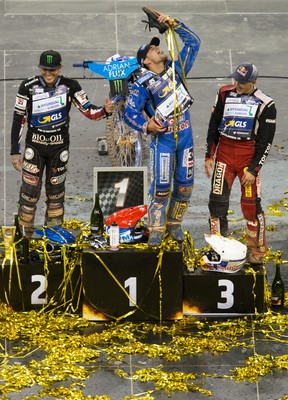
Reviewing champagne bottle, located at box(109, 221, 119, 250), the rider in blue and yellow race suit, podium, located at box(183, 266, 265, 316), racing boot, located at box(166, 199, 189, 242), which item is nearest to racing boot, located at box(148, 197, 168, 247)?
racing boot, located at box(166, 199, 189, 242)

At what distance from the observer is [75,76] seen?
699 inches

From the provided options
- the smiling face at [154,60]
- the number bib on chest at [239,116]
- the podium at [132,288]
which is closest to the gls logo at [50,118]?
the smiling face at [154,60]

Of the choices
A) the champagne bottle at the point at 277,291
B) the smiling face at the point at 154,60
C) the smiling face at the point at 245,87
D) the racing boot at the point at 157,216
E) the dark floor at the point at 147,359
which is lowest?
the dark floor at the point at 147,359

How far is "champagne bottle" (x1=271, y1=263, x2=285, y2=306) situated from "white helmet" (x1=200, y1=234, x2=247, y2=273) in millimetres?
390

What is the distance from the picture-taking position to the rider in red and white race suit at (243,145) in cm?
1221

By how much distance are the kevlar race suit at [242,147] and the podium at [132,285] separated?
0.86 m

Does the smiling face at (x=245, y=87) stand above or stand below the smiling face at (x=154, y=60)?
below

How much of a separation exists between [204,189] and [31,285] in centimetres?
351

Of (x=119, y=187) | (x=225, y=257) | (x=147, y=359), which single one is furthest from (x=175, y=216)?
(x=147, y=359)

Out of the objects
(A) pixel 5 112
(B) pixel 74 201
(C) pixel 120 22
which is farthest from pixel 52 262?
(C) pixel 120 22

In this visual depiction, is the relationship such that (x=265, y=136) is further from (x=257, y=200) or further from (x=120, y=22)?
(x=120, y=22)

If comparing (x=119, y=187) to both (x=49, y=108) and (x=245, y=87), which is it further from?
(x=245, y=87)

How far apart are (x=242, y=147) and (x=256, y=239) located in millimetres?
846

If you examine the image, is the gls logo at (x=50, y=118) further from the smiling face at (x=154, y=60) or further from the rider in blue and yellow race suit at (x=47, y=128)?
the smiling face at (x=154, y=60)
